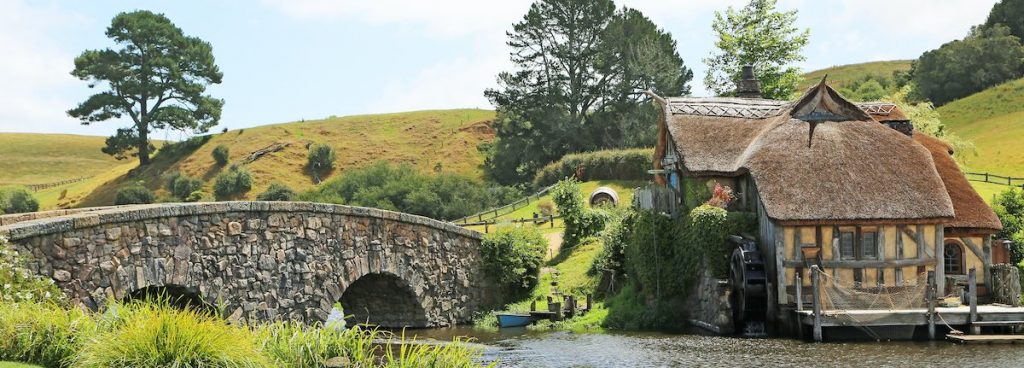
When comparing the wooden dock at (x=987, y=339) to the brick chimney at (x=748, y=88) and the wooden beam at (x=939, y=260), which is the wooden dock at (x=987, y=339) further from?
the brick chimney at (x=748, y=88)

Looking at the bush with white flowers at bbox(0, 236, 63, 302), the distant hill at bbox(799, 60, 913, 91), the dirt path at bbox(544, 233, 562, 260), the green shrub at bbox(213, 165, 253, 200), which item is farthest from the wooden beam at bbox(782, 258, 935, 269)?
the distant hill at bbox(799, 60, 913, 91)

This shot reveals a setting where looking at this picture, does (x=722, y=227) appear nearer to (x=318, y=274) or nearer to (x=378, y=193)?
(x=318, y=274)

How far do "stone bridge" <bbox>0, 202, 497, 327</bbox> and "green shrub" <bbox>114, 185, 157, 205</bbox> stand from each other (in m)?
44.0

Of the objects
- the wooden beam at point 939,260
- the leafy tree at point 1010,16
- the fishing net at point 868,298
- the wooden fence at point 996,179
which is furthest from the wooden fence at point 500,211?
the leafy tree at point 1010,16

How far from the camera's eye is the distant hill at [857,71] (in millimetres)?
107688

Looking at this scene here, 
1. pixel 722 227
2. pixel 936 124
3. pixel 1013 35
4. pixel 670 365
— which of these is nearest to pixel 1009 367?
pixel 670 365

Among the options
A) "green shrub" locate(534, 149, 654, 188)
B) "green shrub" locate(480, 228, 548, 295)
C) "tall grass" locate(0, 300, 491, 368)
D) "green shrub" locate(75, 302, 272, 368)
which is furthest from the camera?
"green shrub" locate(534, 149, 654, 188)

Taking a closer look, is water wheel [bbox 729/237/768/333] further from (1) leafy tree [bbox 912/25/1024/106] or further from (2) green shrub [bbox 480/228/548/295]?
(1) leafy tree [bbox 912/25/1024/106]

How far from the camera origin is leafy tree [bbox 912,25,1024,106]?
83.7m

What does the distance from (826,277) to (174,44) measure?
6346cm

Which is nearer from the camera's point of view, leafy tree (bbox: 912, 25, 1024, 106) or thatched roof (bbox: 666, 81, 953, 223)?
thatched roof (bbox: 666, 81, 953, 223)

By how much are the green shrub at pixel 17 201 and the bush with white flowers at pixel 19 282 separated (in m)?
55.5

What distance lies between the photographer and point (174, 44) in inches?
3221

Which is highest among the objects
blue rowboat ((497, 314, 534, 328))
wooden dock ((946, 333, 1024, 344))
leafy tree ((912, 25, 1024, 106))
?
leafy tree ((912, 25, 1024, 106))
